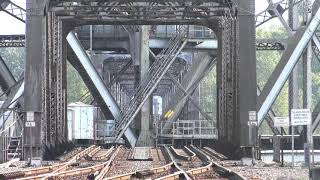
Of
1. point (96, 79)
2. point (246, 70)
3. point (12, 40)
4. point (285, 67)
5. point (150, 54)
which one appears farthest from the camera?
point (150, 54)

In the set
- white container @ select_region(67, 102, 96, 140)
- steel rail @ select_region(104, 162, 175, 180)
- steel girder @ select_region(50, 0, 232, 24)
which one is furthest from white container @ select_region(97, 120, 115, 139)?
steel rail @ select_region(104, 162, 175, 180)

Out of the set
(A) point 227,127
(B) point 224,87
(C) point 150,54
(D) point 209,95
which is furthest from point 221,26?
(D) point 209,95

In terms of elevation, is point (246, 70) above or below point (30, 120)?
above

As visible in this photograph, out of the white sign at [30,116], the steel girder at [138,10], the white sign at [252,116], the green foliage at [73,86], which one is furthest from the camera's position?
the green foliage at [73,86]

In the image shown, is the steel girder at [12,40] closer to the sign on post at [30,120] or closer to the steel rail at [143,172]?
the sign on post at [30,120]

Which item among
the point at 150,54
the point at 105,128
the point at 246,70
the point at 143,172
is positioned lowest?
the point at 143,172

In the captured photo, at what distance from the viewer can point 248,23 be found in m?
24.0

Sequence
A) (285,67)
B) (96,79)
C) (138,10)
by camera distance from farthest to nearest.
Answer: (96,79) → (138,10) → (285,67)

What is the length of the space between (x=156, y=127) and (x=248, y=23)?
22033 millimetres

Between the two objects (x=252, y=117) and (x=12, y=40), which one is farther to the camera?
→ (x=12, y=40)

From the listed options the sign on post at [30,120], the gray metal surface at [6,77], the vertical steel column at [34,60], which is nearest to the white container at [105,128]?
the gray metal surface at [6,77]

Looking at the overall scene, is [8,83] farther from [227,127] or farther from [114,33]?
[227,127]

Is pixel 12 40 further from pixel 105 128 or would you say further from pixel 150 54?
pixel 150 54

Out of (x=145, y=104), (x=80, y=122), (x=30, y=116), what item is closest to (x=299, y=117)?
(x=30, y=116)
